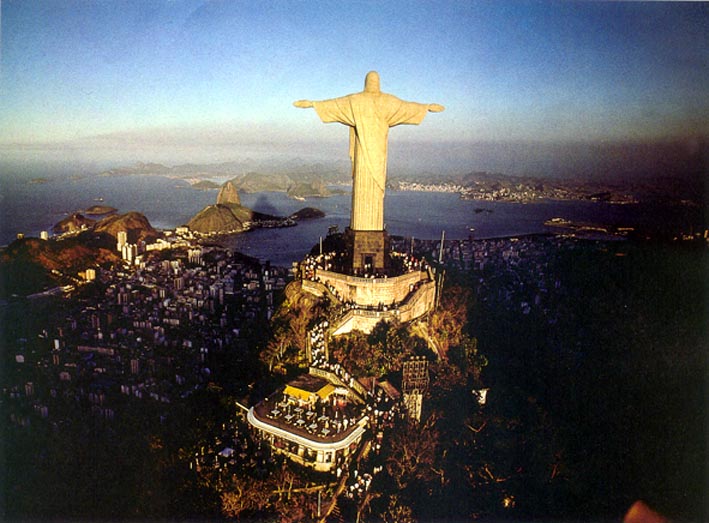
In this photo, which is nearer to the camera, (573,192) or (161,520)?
(161,520)

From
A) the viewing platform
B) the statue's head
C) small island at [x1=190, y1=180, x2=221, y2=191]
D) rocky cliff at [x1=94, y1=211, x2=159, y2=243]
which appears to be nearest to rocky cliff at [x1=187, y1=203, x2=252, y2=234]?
small island at [x1=190, y1=180, x2=221, y2=191]

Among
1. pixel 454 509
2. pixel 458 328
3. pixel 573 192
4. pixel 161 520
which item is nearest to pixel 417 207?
pixel 573 192

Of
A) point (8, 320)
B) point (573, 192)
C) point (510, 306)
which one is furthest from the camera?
point (573, 192)

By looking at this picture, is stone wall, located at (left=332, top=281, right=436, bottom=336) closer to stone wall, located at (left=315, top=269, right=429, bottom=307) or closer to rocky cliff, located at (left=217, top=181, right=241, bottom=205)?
stone wall, located at (left=315, top=269, right=429, bottom=307)

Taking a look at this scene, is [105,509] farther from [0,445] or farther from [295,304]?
[295,304]

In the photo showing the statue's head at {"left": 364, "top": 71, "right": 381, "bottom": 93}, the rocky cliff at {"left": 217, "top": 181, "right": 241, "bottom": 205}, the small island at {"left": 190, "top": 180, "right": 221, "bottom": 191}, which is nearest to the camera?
the statue's head at {"left": 364, "top": 71, "right": 381, "bottom": 93}

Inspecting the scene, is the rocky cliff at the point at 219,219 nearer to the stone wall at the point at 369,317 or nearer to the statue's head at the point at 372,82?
the stone wall at the point at 369,317

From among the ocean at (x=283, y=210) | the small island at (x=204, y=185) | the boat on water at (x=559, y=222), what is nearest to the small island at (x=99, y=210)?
the ocean at (x=283, y=210)
